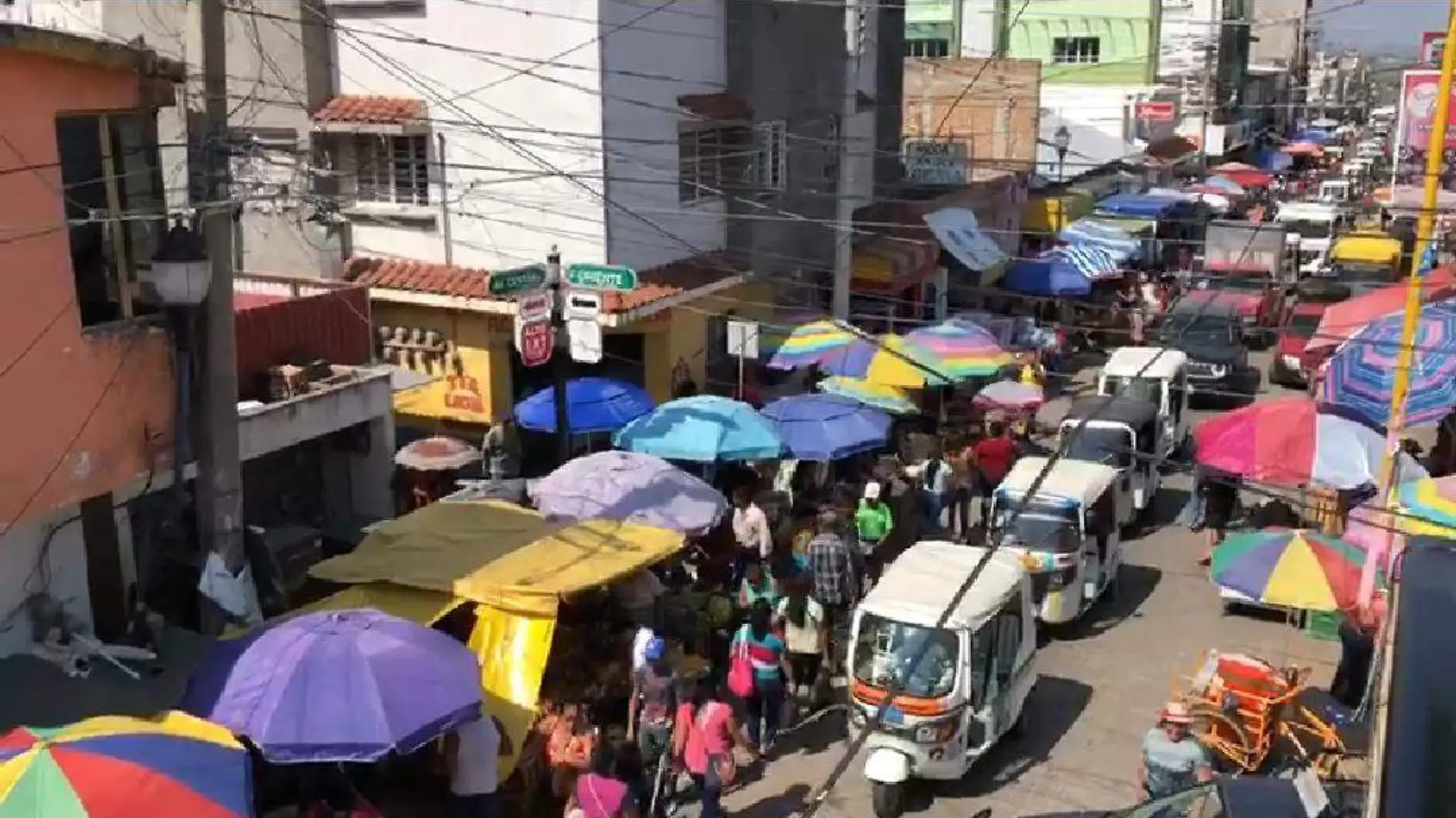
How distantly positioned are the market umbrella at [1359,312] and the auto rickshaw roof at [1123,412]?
2.75 metres

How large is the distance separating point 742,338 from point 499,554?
7.62 m

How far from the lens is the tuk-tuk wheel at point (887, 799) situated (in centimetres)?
1162

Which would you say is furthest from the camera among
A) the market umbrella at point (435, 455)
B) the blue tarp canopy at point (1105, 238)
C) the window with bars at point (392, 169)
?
the blue tarp canopy at point (1105, 238)

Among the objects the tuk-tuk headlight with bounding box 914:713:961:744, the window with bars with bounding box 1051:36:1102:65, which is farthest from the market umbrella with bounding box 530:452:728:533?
the window with bars with bounding box 1051:36:1102:65

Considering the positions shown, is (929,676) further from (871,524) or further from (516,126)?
(516,126)

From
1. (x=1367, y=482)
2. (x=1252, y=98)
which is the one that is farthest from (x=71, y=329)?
(x=1252, y=98)

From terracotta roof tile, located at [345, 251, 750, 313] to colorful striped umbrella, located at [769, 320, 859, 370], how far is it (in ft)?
5.16

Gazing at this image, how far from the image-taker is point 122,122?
435 inches

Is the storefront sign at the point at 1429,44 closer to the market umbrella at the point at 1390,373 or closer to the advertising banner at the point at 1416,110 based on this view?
the advertising banner at the point at 1416,110

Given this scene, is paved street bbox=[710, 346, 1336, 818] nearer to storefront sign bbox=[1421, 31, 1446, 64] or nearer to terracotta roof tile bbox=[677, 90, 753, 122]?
terracotta roof tile bbox=[677, 90, 753, 122]

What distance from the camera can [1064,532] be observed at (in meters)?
15.6

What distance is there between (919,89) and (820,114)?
19.1 m

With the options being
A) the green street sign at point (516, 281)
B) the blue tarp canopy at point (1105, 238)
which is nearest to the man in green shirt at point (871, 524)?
the green street sign at point (516, 281)

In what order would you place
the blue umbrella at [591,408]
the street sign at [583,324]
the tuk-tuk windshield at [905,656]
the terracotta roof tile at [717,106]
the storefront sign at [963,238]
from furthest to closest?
the storefront sign at [963,238] < the terracotta roof tile at [717,106] < the blue umbrella at [591,408] < the street sign at [583,324] < the tuk-tuk windshield at [905,656]
